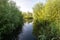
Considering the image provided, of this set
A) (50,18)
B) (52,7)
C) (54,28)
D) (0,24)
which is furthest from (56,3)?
(0,24)

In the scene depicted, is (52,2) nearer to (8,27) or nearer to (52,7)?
(52,7)

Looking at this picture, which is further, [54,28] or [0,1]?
[0,1]

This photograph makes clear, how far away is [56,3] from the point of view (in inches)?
762

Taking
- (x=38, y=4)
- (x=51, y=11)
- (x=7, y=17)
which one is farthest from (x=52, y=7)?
(x=38, y=4)

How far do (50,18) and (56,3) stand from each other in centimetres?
193

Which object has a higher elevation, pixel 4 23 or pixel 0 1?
pixel 0 1

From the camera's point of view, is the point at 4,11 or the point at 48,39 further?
the point at 4,11

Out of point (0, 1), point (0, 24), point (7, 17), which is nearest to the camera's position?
point (0, 24)

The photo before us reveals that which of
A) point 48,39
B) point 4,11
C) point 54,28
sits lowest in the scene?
point 48,39

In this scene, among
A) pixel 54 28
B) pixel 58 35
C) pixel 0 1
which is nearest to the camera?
pixel 58 35

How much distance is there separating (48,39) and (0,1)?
22.3 ft

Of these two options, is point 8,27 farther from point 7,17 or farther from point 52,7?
point 52,7

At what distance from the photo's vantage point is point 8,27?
16906 millimetres

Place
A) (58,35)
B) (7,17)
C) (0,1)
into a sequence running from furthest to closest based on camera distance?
(0,1), (7,17), (58,35)
